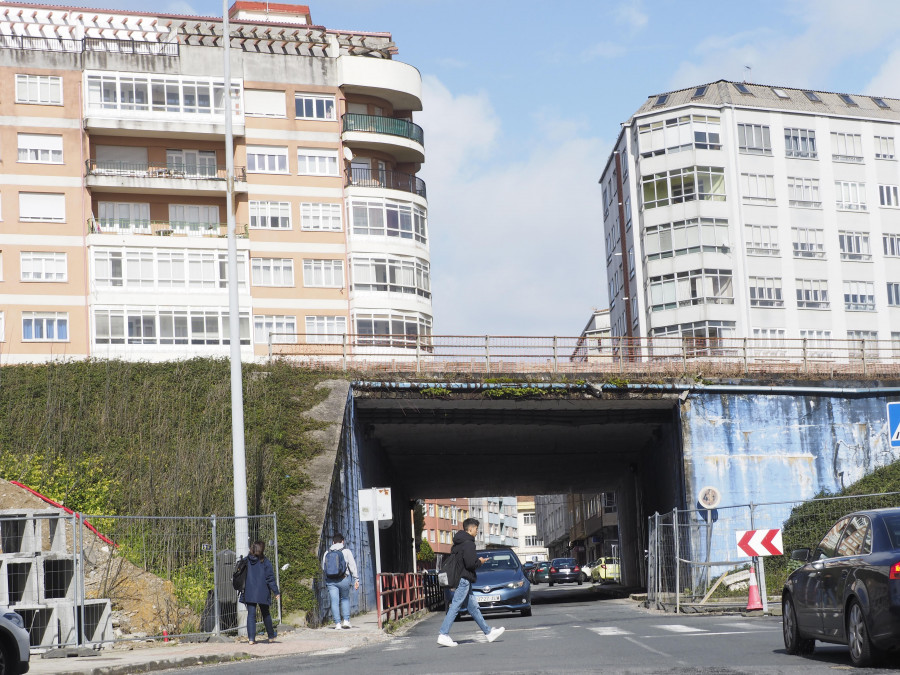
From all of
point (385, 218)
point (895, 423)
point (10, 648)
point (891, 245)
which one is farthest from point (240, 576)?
point (891, 245)

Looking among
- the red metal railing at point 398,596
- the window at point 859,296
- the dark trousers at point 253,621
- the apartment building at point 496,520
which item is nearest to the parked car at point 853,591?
the dark trousers at point 253,621

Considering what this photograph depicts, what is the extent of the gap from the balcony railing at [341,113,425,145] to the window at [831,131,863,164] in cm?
2400

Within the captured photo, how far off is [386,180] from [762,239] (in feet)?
66.7

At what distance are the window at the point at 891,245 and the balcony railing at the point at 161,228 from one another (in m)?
34.3

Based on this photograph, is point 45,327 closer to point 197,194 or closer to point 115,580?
point 197,194

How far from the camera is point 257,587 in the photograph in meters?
18.4

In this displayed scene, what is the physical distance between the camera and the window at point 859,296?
61.4m

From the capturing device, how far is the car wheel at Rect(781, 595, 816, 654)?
503 inches

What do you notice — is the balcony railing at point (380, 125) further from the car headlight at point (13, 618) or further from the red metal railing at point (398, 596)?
the car headlight at point (13, 618)

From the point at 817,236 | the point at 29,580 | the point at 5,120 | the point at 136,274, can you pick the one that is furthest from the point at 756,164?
the point at 29,580

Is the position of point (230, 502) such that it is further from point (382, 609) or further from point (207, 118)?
point (207, 118)

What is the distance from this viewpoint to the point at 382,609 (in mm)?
21828

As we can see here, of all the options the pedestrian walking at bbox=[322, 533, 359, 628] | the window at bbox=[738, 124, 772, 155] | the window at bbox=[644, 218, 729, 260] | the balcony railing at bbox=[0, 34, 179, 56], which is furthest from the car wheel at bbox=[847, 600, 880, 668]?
the window at bbox=[738, 124, 772, 155]

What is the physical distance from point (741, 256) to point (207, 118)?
27.5 m
